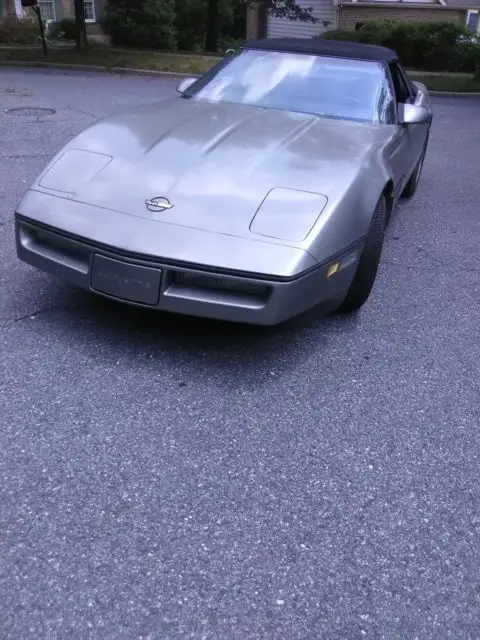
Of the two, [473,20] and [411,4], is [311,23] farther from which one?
[473,20]

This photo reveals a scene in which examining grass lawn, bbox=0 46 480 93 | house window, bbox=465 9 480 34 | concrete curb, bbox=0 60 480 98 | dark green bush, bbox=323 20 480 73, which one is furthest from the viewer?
house window, bbox=465 9 480 34

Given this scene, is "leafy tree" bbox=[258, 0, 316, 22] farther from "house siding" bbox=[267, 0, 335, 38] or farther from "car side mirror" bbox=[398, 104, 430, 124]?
"car side mirror" bbox=[398, 104, 430, 124]

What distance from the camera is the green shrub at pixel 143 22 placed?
72.9 feet

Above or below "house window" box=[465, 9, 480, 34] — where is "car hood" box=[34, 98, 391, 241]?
above

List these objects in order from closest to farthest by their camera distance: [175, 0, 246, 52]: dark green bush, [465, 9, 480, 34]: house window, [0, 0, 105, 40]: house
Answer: [0, 0, 105, 40]: house, [175, 0, 246, 52]: dark green bush, [465, 9, 480, 34]: house window

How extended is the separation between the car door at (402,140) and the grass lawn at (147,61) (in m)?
11.3

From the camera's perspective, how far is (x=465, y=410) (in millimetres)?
2863

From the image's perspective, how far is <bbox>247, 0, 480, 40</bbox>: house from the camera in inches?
1038

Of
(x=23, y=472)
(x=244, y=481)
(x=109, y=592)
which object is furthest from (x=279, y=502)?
(x=23, y=472)

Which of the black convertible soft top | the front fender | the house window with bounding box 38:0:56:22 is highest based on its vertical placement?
the black convertible soft top

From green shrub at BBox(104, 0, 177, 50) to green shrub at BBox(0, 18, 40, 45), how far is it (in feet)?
8.81

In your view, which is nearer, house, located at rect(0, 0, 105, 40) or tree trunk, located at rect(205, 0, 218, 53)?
tree trunk, located at rect(205, 0, 218, 53)

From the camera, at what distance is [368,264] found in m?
3.45

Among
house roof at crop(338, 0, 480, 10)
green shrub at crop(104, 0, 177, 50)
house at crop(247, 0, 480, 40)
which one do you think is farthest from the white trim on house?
house roof at crop(338, 0, 480, 10)
